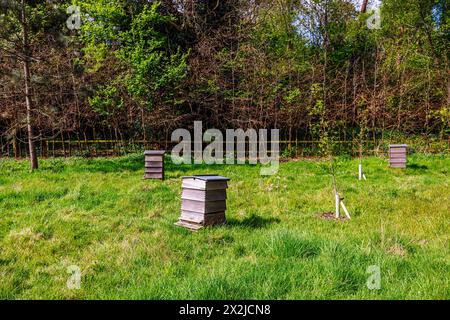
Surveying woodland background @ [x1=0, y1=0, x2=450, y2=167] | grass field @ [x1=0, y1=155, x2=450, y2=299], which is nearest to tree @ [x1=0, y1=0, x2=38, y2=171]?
woodland background @ [x1=0, y1=0, x2=450, y2=167]

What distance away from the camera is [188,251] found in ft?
19.0

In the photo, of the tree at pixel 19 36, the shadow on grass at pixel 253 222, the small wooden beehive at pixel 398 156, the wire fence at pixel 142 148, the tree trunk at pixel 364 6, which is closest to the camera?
the shadow on grass at pixel 253 222

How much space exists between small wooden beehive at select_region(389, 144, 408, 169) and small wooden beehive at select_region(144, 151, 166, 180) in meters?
8.53

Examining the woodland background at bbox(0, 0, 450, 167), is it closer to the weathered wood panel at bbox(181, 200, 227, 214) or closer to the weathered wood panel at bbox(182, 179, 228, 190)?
the weathered wood panel at bbox(182, 179, 228, 190)

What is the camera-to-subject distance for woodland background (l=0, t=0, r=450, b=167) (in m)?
17.9

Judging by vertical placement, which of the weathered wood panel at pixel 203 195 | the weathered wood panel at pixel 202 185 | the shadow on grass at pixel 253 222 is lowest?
the shadow on grass at pixel 253 222

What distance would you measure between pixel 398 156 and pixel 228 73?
9.18 m

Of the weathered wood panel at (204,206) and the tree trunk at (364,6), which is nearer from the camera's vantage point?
the weathered wood panel at (204,206)

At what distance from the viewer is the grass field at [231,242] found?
4.41m

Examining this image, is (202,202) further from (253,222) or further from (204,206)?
(253,222)

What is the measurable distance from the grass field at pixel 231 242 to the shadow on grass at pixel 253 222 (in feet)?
0.13

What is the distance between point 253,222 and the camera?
295 inches

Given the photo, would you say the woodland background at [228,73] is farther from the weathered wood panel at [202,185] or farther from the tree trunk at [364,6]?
the weathered wood panel at [202,185]

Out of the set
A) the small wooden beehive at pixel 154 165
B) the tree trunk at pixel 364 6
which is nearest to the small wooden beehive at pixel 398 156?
the small wooden beehive at pixel 154 165
